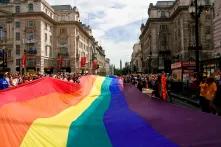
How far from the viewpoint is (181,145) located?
21.3ft

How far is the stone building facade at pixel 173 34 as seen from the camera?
97062 mm

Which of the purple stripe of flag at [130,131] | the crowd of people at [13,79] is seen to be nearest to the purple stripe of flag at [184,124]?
the purple stripe of flag at [130,131]

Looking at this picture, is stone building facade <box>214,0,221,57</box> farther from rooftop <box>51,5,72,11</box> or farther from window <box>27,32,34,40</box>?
rooftop <box>51,5,72,11</box>

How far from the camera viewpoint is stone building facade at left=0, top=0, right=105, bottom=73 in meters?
105

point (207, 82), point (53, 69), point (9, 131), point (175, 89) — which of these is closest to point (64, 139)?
point (9, 131)

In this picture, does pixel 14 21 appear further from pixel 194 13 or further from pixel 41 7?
pixel 194 13

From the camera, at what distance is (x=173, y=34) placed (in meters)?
113

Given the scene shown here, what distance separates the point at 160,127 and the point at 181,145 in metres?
1.07

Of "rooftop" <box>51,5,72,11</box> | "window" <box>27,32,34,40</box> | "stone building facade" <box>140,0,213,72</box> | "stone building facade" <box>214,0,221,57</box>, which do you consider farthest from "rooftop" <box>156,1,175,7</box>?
"stone building facade" <box>214,0,221,57</box>

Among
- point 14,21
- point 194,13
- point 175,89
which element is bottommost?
point 175,89

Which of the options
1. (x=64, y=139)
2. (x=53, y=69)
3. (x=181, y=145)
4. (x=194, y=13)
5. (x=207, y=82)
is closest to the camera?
(x=181, y=145)

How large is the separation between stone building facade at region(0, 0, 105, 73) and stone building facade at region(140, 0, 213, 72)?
20704 mm

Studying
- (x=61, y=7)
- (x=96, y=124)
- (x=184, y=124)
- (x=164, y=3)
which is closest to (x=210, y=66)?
(x=96, y=124)

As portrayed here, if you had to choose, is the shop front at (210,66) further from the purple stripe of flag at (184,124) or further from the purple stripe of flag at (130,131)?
the purple stripe of flag at (130,131)
